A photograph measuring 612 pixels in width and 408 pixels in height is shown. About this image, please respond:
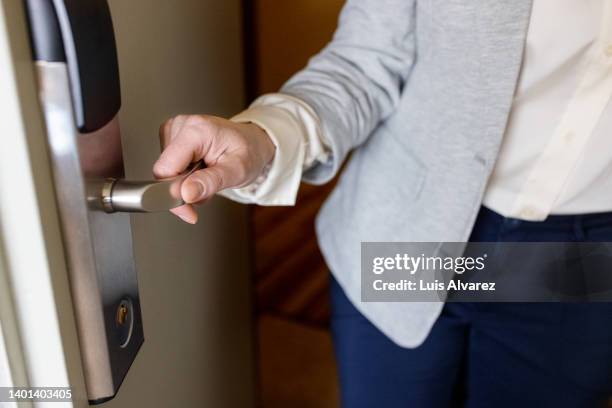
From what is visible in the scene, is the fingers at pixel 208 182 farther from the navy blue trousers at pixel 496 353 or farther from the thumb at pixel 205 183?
the navy blue trousers at pixel 496 353

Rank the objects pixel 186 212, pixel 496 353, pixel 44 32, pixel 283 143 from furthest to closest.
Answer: pixel 496 353
pixel 283 143
pixel 186 212
pixel 44 32

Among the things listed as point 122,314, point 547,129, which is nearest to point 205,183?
point 122,314

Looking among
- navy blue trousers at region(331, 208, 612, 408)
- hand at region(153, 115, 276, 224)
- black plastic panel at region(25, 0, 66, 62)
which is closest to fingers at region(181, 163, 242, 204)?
hand at region(153, 115, 276, 224)

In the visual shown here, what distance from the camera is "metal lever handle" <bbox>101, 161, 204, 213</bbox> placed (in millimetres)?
370

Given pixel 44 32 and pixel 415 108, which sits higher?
pixel 44 32

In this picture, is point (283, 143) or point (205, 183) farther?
point (283, 143)

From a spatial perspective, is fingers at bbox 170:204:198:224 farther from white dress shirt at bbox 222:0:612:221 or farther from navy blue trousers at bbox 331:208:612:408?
navy blue trousers at bbox 331:208:612:408

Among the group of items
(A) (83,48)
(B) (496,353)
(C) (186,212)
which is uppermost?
(A) (83,48)

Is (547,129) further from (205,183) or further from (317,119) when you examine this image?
(205,183)

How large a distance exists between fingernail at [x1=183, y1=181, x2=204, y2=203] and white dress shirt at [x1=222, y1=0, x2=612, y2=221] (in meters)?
0.14

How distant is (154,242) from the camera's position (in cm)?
55

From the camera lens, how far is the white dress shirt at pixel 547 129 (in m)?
0.55

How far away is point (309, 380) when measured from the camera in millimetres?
1541

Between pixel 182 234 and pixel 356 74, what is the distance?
247mm
